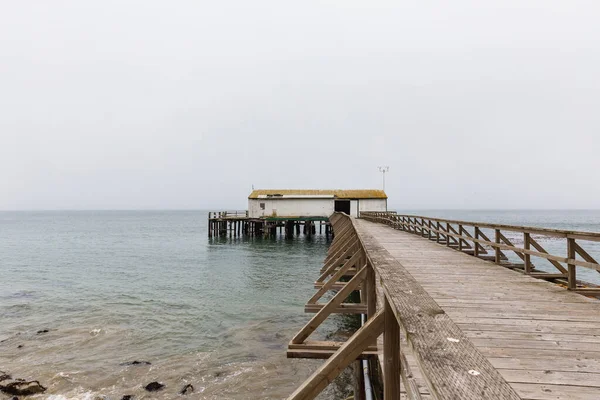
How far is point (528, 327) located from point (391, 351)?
244cm

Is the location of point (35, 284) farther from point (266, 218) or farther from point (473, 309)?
point (266, 218)

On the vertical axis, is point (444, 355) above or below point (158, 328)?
above

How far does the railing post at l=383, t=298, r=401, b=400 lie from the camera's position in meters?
2.25

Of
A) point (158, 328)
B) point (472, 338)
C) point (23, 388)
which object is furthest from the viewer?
point (158, 328)

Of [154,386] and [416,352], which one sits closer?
[416,352]

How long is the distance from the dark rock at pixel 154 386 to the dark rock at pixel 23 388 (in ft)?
7.52

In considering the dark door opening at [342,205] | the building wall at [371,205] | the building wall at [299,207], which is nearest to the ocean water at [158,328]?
the building wall at [299,207]

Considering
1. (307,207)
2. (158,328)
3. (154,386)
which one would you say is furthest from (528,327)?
(307,207)

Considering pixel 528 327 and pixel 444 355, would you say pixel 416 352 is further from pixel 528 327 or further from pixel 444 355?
pixel 528 327

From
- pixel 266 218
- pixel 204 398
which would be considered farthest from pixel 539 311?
pixel 266 218

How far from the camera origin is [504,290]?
5699 mm

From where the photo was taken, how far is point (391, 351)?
224 centimetres

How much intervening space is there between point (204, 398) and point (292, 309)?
6502 mm

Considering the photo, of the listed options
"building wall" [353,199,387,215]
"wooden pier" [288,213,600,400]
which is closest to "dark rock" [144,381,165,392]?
"wooden pier" [288,213,600,400]
